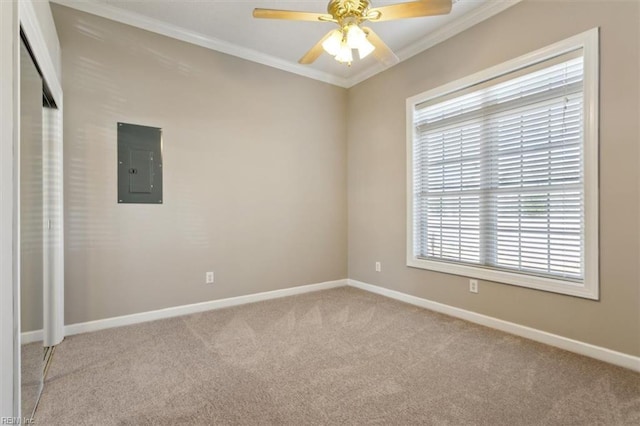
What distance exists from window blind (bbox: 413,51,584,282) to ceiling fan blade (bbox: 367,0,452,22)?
1.23 m

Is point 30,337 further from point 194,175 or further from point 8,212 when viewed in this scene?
point 194,175

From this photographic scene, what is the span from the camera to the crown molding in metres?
2.80

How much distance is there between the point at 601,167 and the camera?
2.24 m

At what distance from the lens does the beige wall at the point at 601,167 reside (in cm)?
212

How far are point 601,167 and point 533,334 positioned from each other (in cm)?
137

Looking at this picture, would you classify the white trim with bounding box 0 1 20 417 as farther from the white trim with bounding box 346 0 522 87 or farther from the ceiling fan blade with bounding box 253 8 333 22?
the white trim with bounding box 346 0 522 87

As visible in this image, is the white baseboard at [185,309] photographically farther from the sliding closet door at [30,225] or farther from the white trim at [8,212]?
the white trim at [8,212]

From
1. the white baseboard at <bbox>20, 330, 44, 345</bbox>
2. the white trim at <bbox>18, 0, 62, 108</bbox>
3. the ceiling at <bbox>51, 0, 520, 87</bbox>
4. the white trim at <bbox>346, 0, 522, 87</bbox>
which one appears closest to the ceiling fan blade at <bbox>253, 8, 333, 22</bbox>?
the ceiling at <bbox>51, 0, 520, 87</bbox>

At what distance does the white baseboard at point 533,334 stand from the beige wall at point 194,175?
131 centimetres

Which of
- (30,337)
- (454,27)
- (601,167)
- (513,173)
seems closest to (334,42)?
(454,27)

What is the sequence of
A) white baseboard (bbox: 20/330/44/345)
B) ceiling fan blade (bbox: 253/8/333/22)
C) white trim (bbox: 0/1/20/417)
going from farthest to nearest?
1. ceiling fan blade (bbox: 253/8/333/22)
2. white baseboard (bbox: 20/330/44/345)
3. white trim (bbox: 0/1/20/417)

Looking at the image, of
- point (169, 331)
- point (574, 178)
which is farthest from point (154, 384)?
point (574, 178)

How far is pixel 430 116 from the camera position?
11.4 ft

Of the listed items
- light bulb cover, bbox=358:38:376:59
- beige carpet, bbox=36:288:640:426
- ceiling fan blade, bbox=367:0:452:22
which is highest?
ceiling fan blade, bbox=367:0:452:22
